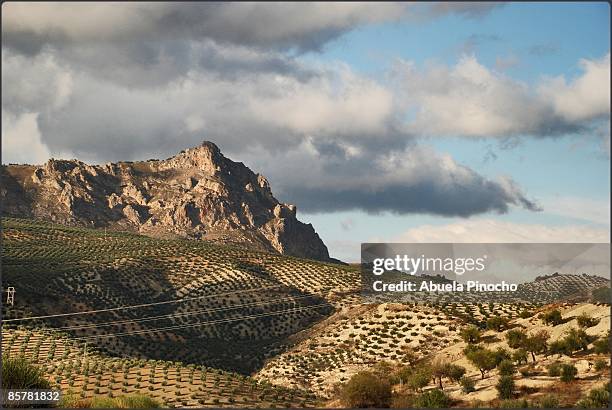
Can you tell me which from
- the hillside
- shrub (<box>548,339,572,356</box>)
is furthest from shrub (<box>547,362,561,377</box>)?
shrub (<box>548,339,572,356</box>)

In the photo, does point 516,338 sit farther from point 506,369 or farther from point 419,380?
point 419,380

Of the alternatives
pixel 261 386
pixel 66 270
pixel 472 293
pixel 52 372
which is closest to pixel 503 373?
pixel 261 386

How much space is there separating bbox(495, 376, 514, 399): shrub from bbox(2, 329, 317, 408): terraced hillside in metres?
12.6

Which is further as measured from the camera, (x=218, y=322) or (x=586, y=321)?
(x=218, y=322)

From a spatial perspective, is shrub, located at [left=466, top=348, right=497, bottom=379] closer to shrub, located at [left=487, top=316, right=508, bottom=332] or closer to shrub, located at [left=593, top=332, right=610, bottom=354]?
shrub, located at [left=593, top=332, right=610, bottom=354]

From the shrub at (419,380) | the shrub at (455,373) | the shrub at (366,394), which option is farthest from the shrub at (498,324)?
the shrub at (366,394)

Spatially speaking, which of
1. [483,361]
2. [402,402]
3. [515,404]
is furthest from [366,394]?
[483,361]

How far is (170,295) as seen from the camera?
112500 mm

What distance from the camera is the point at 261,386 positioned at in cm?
5472

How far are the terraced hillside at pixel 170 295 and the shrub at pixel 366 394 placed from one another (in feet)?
153

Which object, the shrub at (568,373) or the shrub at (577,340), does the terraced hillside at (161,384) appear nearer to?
the shrub at (568,373)

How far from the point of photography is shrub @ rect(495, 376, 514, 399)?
43.4 metres

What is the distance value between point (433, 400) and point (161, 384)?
21023 mm

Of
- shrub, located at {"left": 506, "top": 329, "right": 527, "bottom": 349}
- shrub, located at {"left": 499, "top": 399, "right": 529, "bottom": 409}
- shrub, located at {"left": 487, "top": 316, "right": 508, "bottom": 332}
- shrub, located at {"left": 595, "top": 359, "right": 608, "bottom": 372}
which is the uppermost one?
shrub, located at {"left": 487, "top": 316, "right": 508, "bottom": 332}
